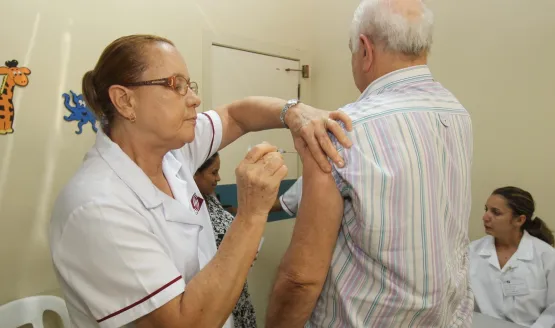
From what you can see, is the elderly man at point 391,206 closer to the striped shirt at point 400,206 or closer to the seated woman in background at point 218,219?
the striped shirt at point 400,206

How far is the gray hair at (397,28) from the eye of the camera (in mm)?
962

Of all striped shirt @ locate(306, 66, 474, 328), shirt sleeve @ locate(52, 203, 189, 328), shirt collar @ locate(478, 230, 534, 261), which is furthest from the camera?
shirt collar @ locate(478, 230, 534, 261)

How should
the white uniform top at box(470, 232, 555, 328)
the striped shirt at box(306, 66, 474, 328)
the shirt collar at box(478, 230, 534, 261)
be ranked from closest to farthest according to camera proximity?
the striped shirt at box(306, 66, 474, 328)
the white uniform top at box(470, 232, 555, 328)
the shirt collar at box(478, 230, 534, 261)

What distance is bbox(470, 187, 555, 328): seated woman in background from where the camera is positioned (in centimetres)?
211

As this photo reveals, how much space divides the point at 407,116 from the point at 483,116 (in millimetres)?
1986

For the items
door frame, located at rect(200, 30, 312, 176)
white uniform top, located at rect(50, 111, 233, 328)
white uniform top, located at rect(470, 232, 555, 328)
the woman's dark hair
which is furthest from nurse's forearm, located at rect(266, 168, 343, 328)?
door frame, located at rect(200, 30, 312, 176)

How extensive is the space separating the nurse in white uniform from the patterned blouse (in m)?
0.88

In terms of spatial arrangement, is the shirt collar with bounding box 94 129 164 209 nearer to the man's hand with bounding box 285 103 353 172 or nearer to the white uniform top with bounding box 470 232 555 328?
the man's hand with bounding box 285 103 353 172

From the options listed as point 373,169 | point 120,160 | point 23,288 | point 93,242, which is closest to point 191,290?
point 93,242

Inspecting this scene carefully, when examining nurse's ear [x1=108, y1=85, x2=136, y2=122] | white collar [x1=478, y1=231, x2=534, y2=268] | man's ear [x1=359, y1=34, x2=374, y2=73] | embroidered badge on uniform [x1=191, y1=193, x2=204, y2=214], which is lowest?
white collar [x1=478, y1=231, x2=534, y2=268]

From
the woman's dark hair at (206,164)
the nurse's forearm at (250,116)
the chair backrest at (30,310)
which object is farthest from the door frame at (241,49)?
the chair backrest at (30,310)

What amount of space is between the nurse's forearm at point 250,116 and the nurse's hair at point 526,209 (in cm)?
167

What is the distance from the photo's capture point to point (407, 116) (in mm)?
933

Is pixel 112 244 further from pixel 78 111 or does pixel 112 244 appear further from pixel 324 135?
pixel 78 111
